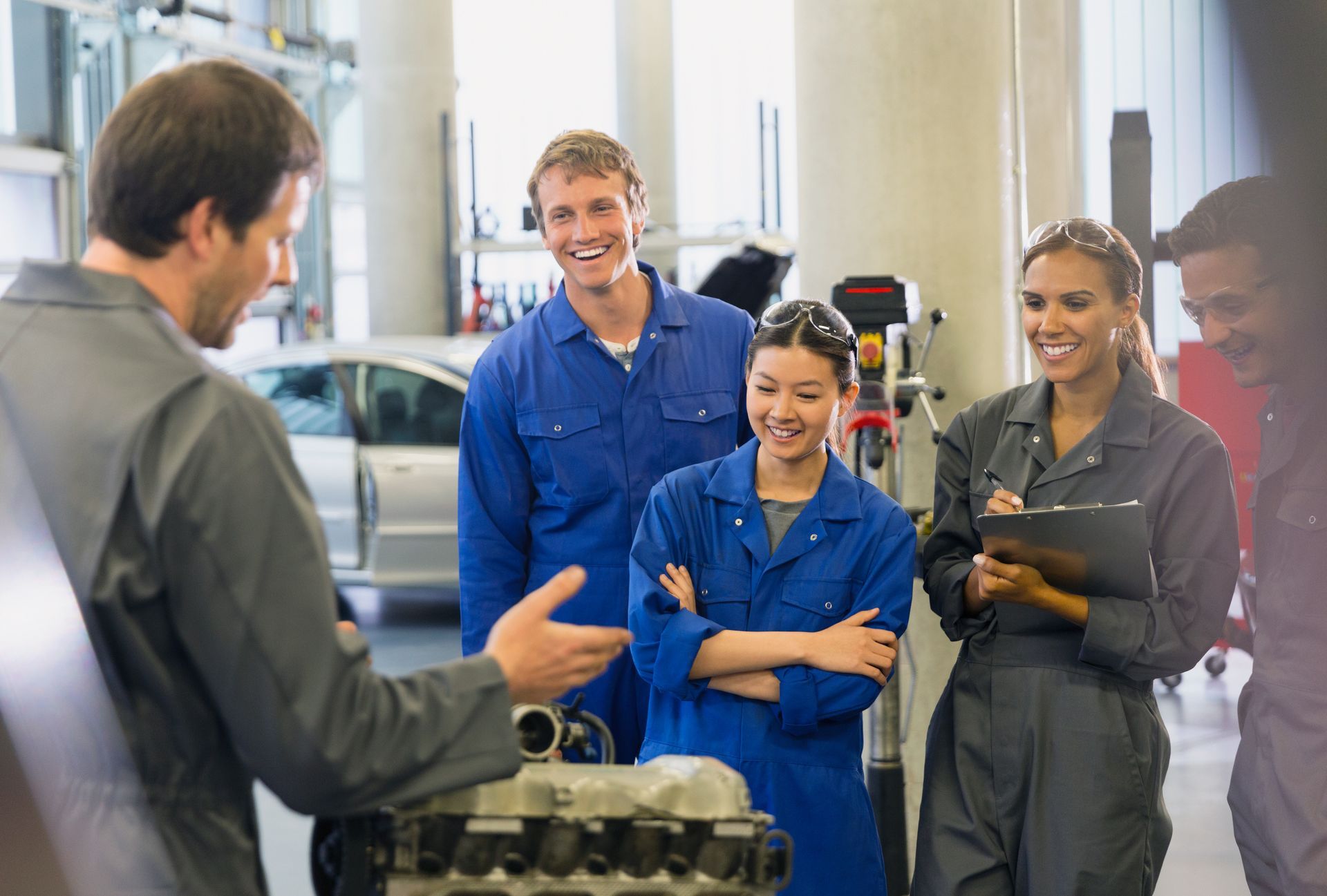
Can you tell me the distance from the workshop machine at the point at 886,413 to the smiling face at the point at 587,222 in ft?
2.58

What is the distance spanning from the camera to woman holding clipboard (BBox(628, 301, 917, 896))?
72.8 inches

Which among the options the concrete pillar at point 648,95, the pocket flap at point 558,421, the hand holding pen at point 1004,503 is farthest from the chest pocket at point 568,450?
the concrete pillar at point 648,95

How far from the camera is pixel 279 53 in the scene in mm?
10539

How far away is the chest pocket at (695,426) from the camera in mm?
2248

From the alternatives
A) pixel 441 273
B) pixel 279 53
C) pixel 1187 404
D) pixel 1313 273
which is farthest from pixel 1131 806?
pixel 279 53

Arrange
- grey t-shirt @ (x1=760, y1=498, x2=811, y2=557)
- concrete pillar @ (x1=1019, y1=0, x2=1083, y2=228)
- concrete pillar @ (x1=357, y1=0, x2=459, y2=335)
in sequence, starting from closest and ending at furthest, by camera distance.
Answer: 1. grey t-shirt @ (x1=760, y1=498, x2=811, y2=557)
2. concrete pillar @ (x1=1019, y1=0, x2=1083, y2=228)
3. concrete pillar @ (x1=357, y1=0, x2=459, y2=335)

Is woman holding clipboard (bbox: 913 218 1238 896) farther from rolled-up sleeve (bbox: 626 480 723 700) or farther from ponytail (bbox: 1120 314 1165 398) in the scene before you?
rolled-up sleeve (bbox: 626 480 723 700)

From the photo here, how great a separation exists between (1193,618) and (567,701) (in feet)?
3.43

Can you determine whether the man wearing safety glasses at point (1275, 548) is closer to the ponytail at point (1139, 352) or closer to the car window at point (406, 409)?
the ponytail at point (1139, 352)

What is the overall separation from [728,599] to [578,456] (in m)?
0.41

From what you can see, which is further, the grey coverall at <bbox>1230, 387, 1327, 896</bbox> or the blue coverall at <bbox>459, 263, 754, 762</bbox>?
the blue coverall at <bbox>459, 263, 754, 762</bbox>

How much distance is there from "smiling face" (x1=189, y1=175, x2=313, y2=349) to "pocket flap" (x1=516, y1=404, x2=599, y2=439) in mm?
1042

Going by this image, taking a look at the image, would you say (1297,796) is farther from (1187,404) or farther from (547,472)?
(1187,404)

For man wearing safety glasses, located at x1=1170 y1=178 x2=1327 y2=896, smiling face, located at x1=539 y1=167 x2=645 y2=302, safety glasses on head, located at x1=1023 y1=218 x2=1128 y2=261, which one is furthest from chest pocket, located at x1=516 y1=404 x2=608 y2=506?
man wearing safety glasses, located at x1=1170 y1=178 x2=1327 y2=896
